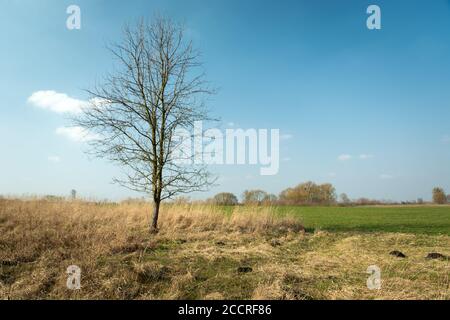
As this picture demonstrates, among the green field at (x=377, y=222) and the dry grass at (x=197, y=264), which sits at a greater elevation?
the dry grass at (x=197, y=264)

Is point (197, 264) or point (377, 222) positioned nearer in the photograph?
point (197, 264)

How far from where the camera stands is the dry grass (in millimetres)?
5082

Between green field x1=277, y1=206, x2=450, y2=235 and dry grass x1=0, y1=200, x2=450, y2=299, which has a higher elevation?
dry grass x1=0, y1=200, x2=450, y2=299

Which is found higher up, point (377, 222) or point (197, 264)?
point (197, 264)

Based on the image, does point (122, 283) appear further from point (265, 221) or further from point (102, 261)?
point (265, 221)

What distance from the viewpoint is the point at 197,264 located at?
7020 millimetres

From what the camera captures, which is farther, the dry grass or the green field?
the green field

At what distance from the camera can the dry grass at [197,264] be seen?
5082 millimetres
